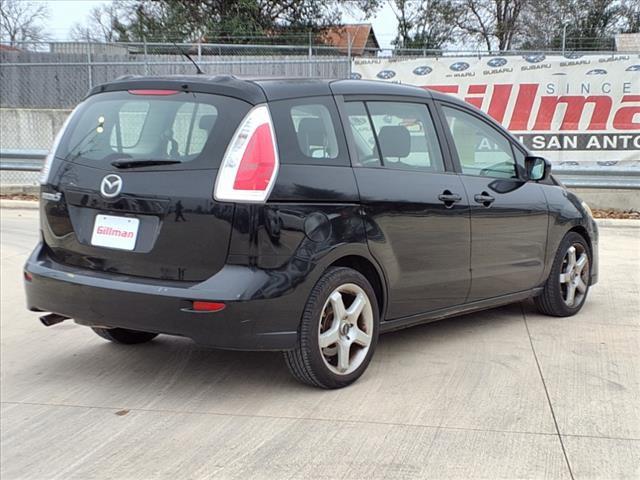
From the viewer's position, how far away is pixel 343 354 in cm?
Result: 430

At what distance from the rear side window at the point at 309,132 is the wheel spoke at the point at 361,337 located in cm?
94

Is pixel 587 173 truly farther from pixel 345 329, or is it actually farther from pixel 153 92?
pixel 153 92

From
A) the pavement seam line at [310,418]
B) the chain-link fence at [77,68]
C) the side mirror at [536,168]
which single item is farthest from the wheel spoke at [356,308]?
the chain-link fence at [77,68]

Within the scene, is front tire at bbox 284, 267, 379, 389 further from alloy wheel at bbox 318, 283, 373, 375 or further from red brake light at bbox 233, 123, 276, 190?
red brake light at bbox 233, 123, 276, 190

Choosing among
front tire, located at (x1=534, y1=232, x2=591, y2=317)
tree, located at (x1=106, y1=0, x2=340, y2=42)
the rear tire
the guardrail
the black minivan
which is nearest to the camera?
the black minivan

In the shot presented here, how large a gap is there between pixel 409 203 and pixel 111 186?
→ 5.62 feet

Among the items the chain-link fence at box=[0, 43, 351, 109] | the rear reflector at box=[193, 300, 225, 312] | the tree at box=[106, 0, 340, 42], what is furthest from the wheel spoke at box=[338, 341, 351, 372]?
the tree at box=[106, 0, 340, 42]

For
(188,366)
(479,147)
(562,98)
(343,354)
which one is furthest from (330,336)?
(562,98)

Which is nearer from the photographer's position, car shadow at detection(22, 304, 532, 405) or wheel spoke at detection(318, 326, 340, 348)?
wheel spoke at detection(318, 326, 340, 348)

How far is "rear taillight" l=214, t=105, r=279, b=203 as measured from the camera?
12.7 feet

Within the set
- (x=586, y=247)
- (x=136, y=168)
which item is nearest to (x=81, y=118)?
(x=136, y=168)

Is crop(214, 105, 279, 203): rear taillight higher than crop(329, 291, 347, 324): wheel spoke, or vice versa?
crop(214, 105, 279, 203): rear taillight

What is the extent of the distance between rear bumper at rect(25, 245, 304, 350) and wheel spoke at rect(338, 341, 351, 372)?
0.35 meters

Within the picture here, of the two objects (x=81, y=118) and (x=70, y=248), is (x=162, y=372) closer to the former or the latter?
(x=70, y=248)
